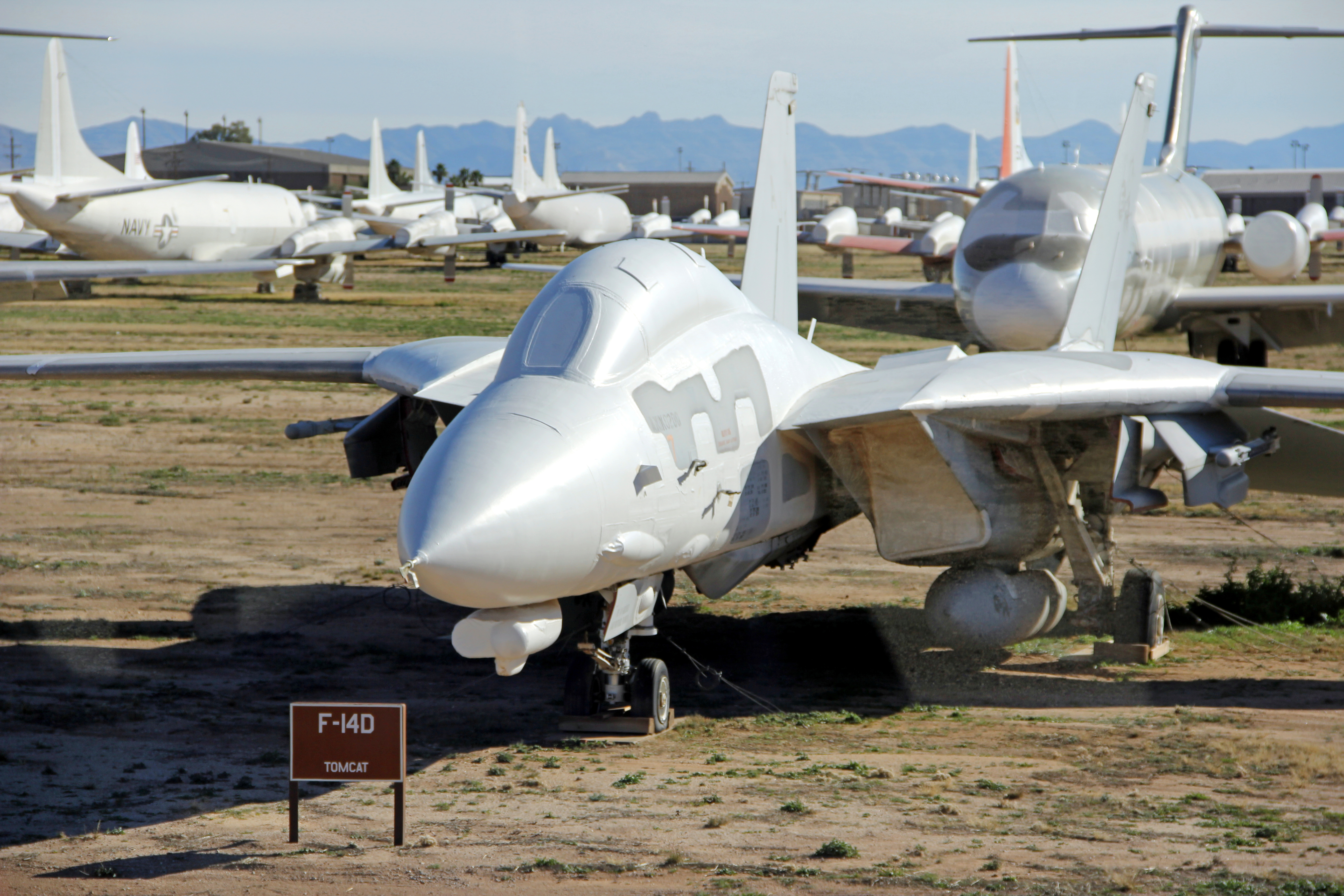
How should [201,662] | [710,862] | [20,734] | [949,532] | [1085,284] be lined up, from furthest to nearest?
[1085,284] → [201,662] → [949,532] → [20,734] → [710,862]

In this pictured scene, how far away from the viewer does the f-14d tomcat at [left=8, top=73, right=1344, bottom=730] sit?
715cm

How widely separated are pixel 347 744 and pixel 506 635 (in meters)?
1.02

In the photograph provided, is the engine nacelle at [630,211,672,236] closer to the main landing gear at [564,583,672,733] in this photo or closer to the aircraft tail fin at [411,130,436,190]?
the aircraft tail fin at [411,130,436,190]

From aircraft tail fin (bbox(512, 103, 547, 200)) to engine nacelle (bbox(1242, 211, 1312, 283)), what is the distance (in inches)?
1887

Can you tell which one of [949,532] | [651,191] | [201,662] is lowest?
[201,662]

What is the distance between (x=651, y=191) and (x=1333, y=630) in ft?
448

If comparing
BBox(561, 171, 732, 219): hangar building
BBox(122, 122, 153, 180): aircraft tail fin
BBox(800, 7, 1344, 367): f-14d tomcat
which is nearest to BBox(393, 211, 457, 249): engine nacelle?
BBox(122, 122, 153, 180): aircraft tail fin

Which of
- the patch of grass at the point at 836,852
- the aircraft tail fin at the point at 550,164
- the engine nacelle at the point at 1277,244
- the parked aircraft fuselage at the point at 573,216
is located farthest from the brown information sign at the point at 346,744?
the aircraft tail fin at the point at 550,164

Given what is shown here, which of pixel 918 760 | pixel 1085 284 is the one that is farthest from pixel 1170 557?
pixel 918 760

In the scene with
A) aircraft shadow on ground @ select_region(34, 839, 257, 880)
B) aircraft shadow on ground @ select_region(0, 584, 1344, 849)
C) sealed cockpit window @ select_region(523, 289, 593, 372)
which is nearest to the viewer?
aircraft shadow on ground @ select_region(34, 839, 257, 880)

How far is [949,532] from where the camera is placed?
33.1 feet

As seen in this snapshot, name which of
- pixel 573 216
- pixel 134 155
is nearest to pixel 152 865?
pixel 134 155

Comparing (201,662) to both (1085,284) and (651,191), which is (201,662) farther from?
(651,191)

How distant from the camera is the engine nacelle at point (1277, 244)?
83.5 feet
